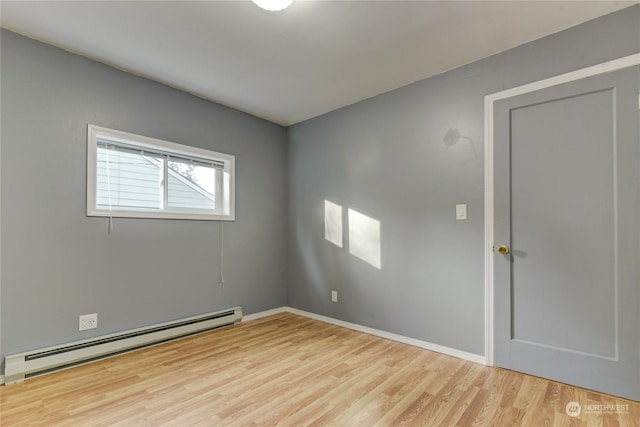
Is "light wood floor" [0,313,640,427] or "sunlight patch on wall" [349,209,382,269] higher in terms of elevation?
"sunlight patch on wall" [349,209,382,269]

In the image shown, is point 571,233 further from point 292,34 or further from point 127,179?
point 127,179

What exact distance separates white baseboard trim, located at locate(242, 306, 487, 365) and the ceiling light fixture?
2.86m

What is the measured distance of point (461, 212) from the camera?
2.58 m

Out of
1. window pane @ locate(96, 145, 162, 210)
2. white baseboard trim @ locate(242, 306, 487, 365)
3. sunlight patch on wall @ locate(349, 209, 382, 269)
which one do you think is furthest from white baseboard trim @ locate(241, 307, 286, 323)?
window pane @ locate(96, 145, 162, 210)

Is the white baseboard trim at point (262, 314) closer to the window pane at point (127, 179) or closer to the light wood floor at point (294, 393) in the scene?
the light wood floor at point (294, 393)

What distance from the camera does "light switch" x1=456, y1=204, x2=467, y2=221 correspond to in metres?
2.56

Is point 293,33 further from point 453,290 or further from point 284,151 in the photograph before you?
point 453,290

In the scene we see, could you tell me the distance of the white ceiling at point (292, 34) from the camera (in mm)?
1919

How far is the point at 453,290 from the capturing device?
103 inches

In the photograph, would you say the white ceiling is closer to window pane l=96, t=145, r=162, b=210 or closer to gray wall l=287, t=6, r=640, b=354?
gray wall l=287, t=6, r=640, b=354

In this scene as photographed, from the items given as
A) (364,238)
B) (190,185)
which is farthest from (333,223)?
(190,185)

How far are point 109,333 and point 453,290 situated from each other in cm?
296

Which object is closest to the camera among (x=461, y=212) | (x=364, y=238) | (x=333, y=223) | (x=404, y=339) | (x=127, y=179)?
(x=461, y=212)

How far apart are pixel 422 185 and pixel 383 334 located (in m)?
1.54
